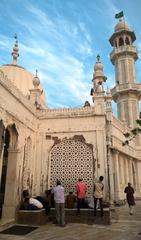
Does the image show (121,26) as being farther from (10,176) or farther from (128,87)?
(10,176)

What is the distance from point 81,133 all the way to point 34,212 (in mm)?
5050

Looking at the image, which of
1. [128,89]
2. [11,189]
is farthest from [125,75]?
[11,189]

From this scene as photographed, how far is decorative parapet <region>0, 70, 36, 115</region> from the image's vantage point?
8.84m

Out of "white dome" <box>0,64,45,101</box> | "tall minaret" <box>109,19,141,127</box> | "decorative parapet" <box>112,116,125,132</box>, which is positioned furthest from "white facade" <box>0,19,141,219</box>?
"tall minaret" <box>109,19,141,127</box>

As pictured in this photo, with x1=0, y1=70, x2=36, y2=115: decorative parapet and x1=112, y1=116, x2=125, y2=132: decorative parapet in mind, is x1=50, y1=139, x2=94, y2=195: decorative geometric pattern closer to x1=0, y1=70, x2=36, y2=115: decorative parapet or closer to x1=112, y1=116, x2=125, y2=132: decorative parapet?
x1=0, y1=70, x2=36, y2=115: decorative parapet

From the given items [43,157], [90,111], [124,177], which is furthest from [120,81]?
[43,157]

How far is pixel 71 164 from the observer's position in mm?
11750

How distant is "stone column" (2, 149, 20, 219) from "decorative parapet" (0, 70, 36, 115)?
2.36 m

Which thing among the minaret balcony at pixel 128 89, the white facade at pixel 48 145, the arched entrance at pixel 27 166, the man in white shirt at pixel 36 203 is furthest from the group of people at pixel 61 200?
the minaret balcony at pixel 128 89

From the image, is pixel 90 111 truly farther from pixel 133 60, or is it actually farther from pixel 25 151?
pixel 133 60

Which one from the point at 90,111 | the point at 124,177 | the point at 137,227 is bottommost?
the point at 137,227

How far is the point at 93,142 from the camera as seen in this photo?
11750mm

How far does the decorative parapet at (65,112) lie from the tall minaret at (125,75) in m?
8.93

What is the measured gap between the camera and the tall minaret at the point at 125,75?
21.4m
